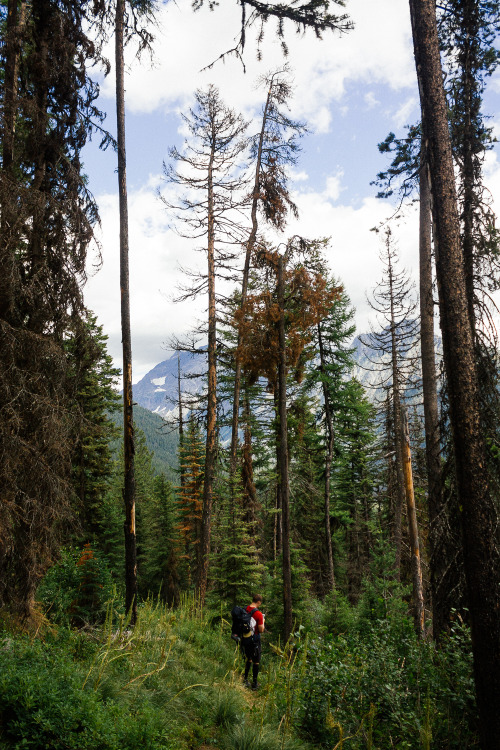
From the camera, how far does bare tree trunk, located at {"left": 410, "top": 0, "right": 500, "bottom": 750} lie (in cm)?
381

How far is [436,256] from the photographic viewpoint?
178 inches

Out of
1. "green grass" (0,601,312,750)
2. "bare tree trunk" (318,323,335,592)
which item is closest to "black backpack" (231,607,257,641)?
"green grass" (0,601,312,750)

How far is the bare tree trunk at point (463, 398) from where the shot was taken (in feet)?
12.5

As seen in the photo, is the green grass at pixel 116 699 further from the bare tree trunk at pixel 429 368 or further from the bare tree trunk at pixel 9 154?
the bare tree trunk at pixel 9 154

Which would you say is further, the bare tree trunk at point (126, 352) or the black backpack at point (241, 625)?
the bare tree trunk at point (126, 352)

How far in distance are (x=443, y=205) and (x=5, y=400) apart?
6.35m

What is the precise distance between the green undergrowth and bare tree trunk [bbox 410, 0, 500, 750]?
2.40 feet

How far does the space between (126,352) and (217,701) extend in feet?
19.6

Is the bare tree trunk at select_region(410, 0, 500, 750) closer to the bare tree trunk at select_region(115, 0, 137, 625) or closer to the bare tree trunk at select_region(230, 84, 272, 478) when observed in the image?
the bare tree trunk at select_region(115, 0, 137, 625)

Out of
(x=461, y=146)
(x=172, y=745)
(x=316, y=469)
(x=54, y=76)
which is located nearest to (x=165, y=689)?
(x=172, y=745)

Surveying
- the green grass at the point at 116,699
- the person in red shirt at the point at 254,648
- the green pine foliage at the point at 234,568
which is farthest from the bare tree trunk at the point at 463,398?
the green pine foliage at the point at 234,568

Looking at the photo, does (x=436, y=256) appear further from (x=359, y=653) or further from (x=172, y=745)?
(x=172, y=745)

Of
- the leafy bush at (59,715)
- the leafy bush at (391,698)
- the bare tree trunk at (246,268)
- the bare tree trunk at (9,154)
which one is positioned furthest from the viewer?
the bare tree trunk at (246,268)

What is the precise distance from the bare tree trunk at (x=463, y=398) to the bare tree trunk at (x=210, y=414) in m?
9.74
